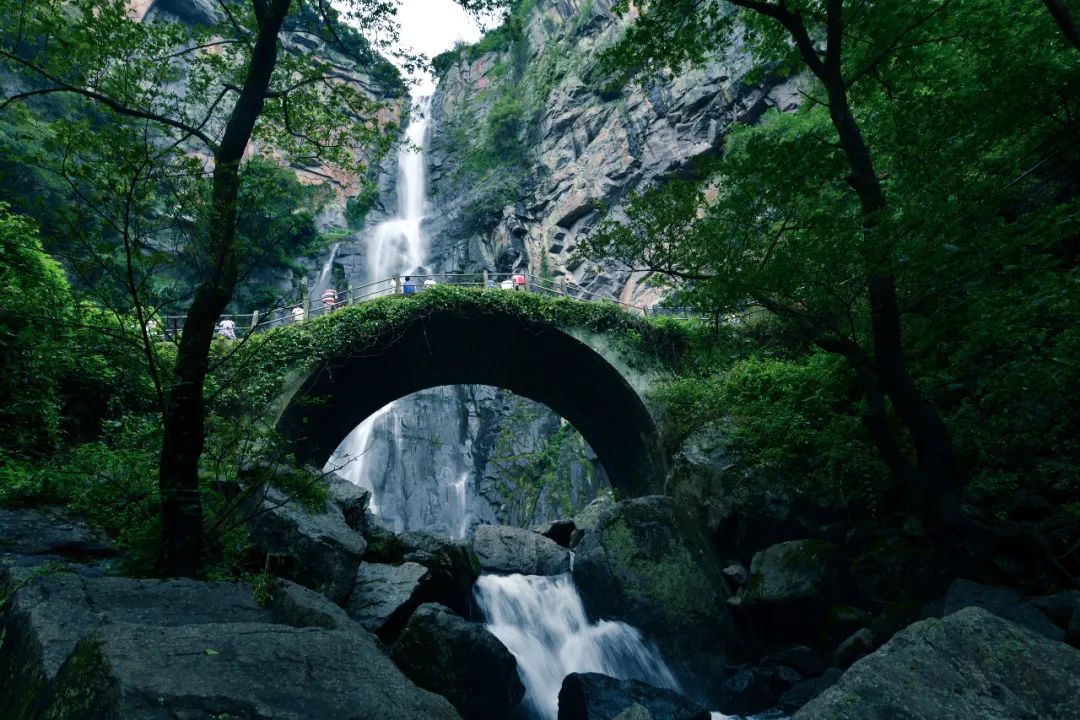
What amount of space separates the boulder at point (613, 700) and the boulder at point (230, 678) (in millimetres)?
4244

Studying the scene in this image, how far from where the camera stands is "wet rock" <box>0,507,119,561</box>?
188 inches

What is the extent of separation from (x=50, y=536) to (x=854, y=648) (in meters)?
8.26

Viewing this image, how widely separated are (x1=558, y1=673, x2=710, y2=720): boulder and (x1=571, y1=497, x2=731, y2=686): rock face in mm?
2144

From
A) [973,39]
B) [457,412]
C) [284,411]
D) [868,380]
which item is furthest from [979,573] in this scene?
[457,412]

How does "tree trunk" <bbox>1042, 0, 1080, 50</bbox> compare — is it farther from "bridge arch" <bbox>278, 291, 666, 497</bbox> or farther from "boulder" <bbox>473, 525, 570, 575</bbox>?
"boulder" <bbox>473, 525, 570, 575</bbox>

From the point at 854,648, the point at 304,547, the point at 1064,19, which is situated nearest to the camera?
the point at 1064,19

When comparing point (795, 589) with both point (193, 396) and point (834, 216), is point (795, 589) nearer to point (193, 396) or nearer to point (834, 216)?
point (834, 216)

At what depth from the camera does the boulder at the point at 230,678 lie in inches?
90.0

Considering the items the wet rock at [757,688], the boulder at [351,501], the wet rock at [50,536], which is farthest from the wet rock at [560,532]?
the wet rock at [50,536]

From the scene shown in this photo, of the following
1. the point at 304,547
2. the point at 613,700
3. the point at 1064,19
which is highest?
the point at 1064,19

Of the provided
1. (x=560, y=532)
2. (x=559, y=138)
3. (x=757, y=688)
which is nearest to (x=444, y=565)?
(x=757, y=688)

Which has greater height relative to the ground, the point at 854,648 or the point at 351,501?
the point at 351,501

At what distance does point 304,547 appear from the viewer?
734 cm

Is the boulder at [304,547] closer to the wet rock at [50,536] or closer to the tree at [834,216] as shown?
the wet rock at [50,536]
